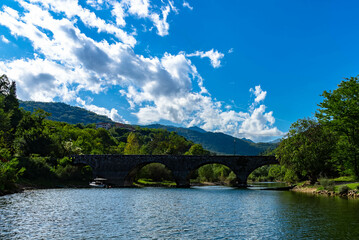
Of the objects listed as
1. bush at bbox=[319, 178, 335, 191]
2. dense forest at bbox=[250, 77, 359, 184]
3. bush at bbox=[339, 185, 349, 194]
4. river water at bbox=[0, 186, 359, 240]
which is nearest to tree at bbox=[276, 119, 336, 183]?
dense forest at bbox=[250, 77, 359, 184]

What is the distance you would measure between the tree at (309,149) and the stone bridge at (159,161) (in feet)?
46.4

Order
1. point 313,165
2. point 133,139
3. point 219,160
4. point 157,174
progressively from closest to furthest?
point 313,165, point 219,160, point 157,174, point 133,139

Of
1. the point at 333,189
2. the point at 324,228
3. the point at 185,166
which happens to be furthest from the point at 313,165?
the point at 324,228

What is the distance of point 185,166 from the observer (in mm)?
72062

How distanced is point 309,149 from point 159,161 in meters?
34.3

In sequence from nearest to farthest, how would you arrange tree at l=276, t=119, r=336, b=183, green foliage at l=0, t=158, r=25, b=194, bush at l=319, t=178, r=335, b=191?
green foliage at l=0, t=158, r=25, b=194 → bush at l=319, t=178, r=335, b=191 → tree at l=276, t=119, r=336, b=183

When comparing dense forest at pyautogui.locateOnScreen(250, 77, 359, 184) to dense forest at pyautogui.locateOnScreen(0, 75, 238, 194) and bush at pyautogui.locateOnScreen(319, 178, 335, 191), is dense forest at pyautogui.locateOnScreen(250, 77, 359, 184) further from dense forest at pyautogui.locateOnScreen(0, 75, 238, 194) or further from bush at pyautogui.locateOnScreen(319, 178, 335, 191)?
dense forest at pyautogui.locateOnScreen(0, 75, 238, 194)

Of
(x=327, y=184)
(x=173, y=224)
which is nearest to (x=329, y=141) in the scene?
(x=327, y=184)

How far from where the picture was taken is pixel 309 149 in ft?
173

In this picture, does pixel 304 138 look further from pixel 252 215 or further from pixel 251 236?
pixel 251 236

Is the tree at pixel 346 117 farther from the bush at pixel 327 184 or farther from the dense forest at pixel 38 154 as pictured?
the dense forest at pixel 38 154

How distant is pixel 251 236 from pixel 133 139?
86140 mm

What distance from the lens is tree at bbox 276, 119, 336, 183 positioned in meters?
52.1

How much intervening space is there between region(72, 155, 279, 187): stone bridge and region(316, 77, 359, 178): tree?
27.0 metres
